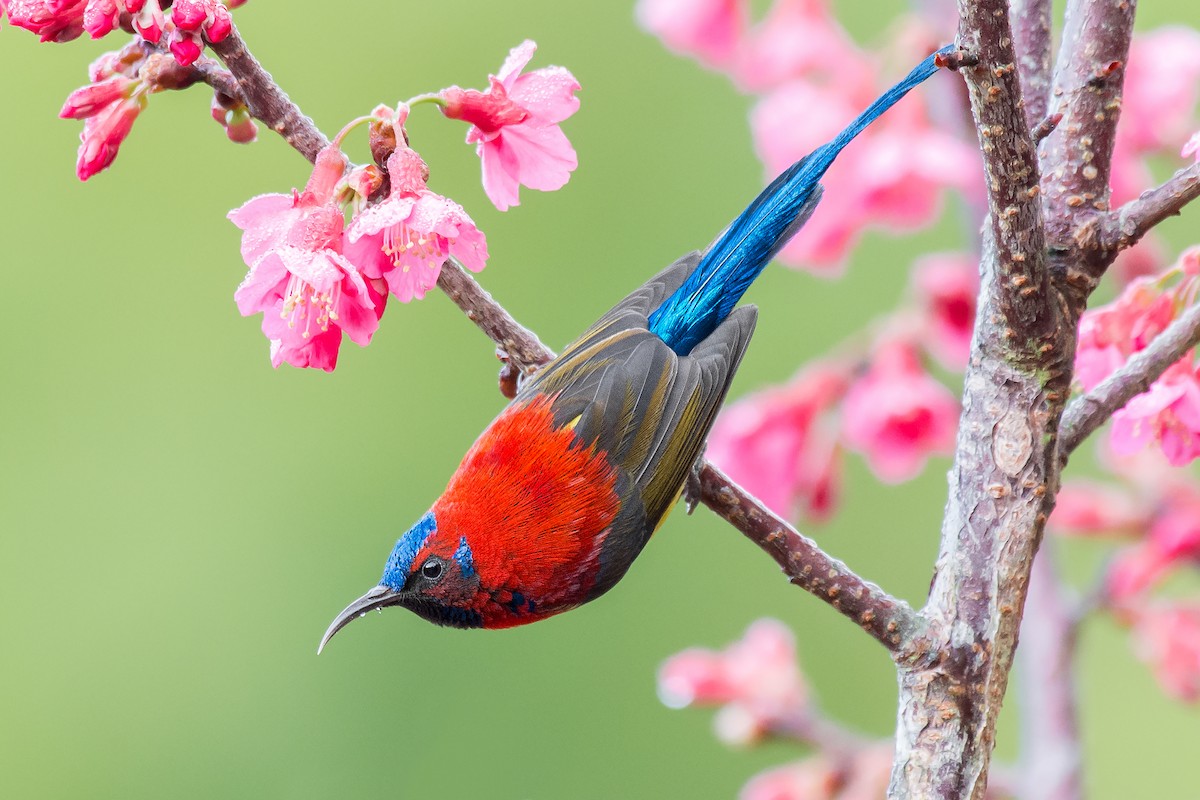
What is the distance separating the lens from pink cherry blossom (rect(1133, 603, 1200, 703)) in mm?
2027

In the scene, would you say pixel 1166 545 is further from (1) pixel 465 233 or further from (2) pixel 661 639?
(2) pixel 661 639

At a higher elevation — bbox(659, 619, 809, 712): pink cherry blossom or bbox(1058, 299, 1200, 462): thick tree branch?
bbox(1058, 299, 1200, 462): thick tree branch

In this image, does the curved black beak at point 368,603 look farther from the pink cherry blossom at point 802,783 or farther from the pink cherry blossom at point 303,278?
the pink cherry blossom at point 802,783

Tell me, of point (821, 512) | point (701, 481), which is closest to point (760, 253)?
point (821, 512)

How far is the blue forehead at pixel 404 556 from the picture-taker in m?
1.80

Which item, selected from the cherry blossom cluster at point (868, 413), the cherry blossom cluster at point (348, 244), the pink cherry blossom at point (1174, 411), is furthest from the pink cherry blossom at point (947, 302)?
the cherry blossom cluster at point (348, 244)

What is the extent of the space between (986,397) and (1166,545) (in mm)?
832

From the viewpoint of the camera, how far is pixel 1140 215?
4.19ft

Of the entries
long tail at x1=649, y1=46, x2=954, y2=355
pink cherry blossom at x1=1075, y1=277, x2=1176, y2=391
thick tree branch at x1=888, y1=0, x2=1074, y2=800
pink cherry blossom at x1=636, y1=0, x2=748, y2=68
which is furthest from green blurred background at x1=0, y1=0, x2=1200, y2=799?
thick tree branch at x1=888, y1=0, x2=1074, y2=800

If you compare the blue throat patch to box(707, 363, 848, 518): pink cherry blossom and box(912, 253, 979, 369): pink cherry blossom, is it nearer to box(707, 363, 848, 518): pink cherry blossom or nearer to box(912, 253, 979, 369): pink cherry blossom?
box(707, 363, 848, 518): pink cherry blossom

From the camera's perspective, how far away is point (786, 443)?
218cm

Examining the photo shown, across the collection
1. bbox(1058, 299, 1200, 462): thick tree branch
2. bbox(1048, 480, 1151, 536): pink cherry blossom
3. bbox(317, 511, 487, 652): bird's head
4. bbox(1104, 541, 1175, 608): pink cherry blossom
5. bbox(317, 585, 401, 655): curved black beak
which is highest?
bbox(1048, 480, 1151, 536): pink cherry blossom

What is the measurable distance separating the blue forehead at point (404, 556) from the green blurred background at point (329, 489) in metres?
2.75

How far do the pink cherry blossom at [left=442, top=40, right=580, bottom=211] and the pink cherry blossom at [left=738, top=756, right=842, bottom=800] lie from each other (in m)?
1.09
